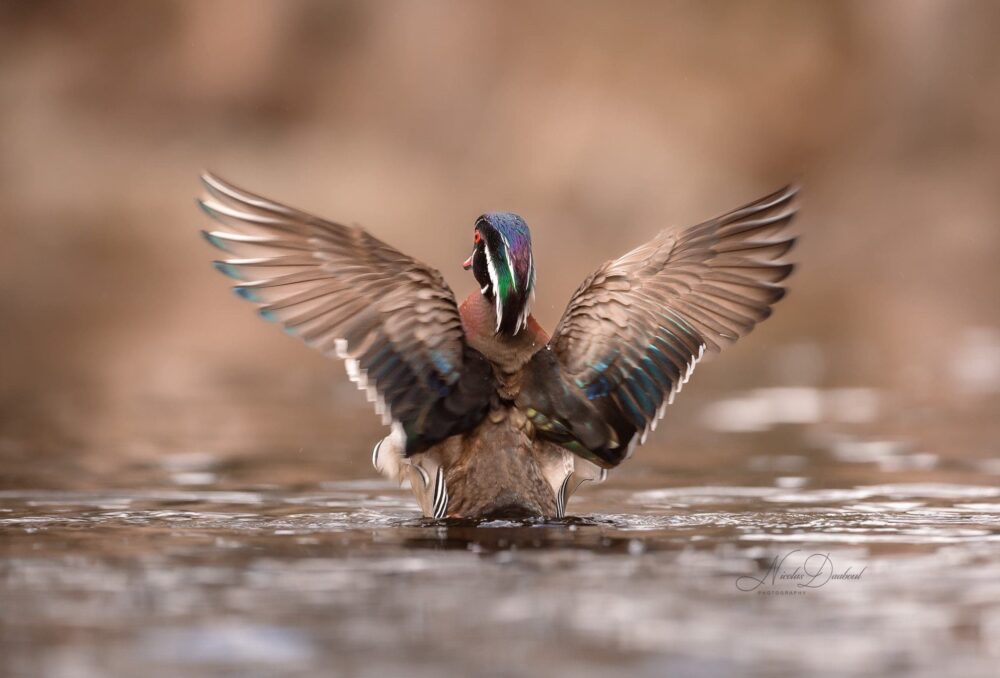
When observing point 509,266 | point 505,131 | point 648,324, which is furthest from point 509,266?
point 505,131

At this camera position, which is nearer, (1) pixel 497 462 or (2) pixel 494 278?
(2) pixel 494 278

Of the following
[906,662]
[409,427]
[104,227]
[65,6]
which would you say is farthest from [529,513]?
[65,6]

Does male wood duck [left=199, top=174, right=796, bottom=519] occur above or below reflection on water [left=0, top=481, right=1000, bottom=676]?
above

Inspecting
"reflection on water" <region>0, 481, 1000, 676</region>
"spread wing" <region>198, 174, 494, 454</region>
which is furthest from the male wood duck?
"reflection on water" <region>0, 481, 1000, 676</region>

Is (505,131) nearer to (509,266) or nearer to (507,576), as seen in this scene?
(509,266)

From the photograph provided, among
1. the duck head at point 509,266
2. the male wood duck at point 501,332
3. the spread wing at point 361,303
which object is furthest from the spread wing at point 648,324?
the spread wing at point 361,303

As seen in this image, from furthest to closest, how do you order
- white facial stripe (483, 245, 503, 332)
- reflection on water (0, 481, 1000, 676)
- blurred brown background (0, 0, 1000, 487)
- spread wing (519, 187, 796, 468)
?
blurred brown background (0, 0, 1000, 487) < spread wing (519, 187, 796, 468) < white facial stripe (483, 245, 503, 332) < reflection on water (0, 481, 1000, 676)

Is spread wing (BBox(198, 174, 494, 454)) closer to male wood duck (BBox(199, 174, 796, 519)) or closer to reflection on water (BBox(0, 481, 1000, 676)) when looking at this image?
male wood duck (BBox(199, 174, 796, 519))

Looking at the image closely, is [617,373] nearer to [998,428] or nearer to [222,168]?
[998,428]
